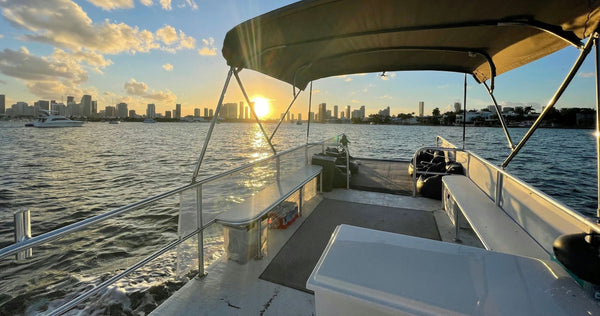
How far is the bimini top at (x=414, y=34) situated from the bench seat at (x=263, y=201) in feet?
5.75

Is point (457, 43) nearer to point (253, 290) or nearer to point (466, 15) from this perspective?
point (466, 15)

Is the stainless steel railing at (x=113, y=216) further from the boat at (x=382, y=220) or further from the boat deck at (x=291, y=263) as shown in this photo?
the boat deck at (x=291, y=263)

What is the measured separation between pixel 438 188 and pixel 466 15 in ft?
12.1

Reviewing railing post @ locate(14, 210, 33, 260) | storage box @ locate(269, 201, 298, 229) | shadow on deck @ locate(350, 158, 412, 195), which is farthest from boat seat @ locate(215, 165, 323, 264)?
shadow on deck @ locate(350, 158, 412, 195)

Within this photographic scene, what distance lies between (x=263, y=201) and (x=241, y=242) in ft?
2.16

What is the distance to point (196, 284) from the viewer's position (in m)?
2.65

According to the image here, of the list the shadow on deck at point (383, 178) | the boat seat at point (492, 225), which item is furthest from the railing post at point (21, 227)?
the shadow on deck at point (383, 178)

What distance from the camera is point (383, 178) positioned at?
24.2 ft

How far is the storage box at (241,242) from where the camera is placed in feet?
9.91

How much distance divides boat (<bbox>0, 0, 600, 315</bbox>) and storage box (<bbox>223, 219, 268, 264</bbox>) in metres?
0.02

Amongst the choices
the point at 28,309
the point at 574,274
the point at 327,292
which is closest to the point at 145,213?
the point at 28,309

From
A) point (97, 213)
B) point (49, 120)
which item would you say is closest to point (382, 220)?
point (97, 213)

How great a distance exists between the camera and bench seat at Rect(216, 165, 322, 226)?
292cm

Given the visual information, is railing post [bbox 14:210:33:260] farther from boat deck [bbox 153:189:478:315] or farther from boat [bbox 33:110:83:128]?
boat [bbox 33:110:83:128]
